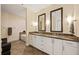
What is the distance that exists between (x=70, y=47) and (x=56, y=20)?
1.15 metres

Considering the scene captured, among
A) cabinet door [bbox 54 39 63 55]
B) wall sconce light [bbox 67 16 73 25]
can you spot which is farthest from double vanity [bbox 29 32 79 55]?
wall sconce light [bbox 67 16 73 25]

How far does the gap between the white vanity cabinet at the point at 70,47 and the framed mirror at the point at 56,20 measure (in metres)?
0.82

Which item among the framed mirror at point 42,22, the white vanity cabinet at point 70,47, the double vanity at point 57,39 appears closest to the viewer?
the white vanity cabinet at point 70,47

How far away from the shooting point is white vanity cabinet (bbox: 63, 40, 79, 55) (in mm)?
2083

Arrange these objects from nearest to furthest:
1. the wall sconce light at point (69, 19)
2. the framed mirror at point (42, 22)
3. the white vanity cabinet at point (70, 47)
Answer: the white vanity cabinet at point (70, 47) → the wall sconce light at point (69, 19) → the framed mirror at point (42, 22)

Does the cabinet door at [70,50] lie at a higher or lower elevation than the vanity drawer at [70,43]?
lower

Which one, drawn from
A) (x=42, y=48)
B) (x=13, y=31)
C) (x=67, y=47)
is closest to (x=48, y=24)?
(x=42, y=48)

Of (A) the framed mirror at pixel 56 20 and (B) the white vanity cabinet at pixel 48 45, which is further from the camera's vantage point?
(A) the framed mirror at pixel 56 20

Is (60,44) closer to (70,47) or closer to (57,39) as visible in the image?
(57,39)

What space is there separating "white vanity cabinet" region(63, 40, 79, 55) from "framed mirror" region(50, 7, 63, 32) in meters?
0.82

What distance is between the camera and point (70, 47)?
2205 mm

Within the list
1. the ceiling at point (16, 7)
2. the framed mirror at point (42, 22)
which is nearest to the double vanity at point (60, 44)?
the framed mirror at point (42, 22)

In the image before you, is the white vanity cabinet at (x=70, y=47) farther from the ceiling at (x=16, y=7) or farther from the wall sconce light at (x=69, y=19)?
the ceiling at (x=16, y=7)

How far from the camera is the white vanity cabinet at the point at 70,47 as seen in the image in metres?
2.08
